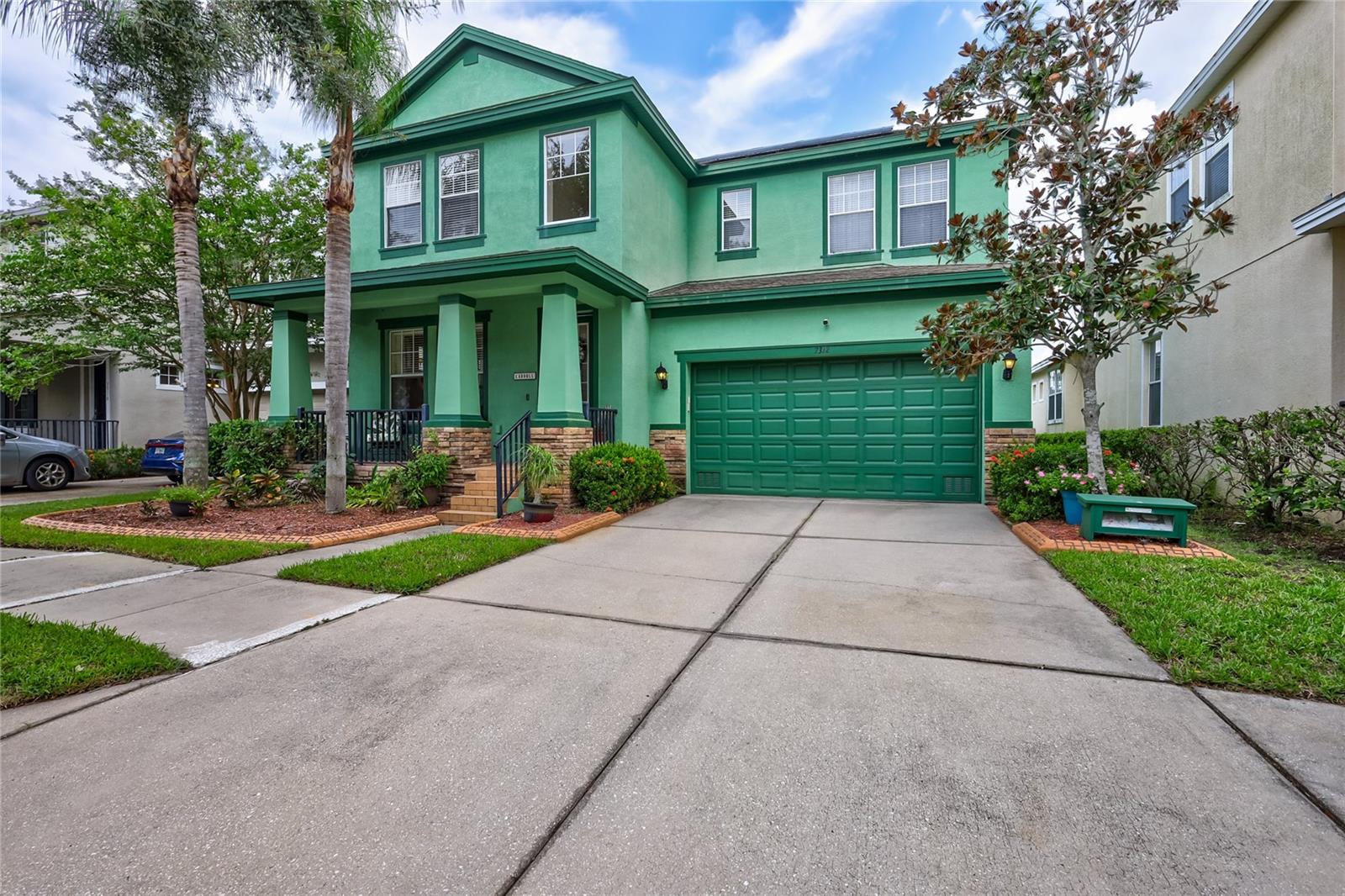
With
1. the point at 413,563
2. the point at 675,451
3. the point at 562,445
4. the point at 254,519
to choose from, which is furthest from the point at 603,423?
the point at 254,519

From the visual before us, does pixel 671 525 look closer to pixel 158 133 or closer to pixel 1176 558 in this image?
pixel 1176 558

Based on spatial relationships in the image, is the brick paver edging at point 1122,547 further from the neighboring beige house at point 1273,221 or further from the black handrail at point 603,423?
the black handrail at point 603,423

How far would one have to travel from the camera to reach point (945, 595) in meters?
4.51

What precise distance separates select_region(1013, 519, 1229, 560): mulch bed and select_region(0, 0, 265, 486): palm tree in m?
11.2

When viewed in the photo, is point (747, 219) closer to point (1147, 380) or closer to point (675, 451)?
point (675, 451)

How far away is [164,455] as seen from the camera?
1324cm

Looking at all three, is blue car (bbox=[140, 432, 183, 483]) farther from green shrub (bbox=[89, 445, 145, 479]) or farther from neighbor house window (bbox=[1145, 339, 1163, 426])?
neighbor house window (bbox=[1145, 339, 1163, 426])

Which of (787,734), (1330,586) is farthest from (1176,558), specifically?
(787,734)

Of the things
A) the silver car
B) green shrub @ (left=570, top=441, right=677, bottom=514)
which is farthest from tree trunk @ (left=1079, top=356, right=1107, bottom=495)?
the silver car

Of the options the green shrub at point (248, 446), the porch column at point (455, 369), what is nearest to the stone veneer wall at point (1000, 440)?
the porch column at point (455, 369)

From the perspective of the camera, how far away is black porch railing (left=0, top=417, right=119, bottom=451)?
15.0 m

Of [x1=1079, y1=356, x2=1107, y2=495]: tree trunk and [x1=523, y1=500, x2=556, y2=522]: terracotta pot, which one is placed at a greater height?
[x1=1079, y1=356, x2=1107, y2=495]: tree trunk

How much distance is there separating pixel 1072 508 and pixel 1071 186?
3.66 metres

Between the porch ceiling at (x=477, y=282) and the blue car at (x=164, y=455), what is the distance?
5.04 metres
